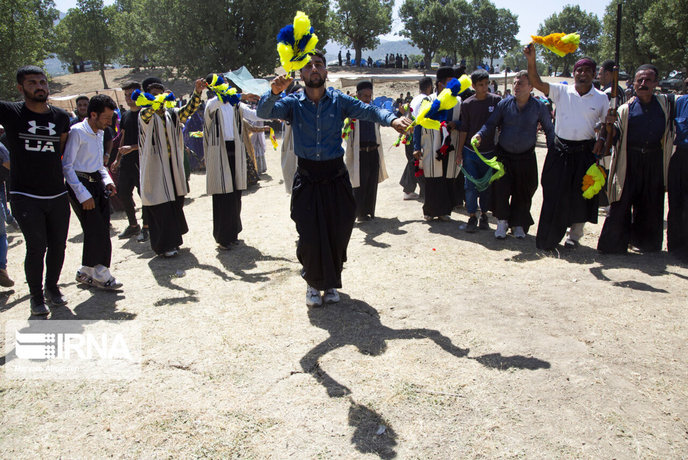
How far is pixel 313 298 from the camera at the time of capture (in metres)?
4.69

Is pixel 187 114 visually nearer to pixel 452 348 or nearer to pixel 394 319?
pixel 394 319

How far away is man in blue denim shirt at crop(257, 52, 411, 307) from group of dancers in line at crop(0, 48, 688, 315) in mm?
10

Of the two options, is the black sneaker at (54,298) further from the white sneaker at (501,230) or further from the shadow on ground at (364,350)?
the white sneaker at (501,230)

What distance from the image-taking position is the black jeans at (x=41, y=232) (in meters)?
4.45

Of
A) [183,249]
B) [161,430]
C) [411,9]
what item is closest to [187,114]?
[183,249]

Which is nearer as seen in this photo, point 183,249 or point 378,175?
point 183,249

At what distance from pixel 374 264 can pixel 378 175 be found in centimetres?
241

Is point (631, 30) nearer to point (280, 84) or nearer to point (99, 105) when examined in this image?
point (280, 84)

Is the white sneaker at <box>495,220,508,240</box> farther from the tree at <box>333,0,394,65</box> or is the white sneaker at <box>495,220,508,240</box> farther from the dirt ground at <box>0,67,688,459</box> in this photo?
the tree at <box>333,0,394,65</box>

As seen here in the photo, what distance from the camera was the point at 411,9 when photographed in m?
68.4

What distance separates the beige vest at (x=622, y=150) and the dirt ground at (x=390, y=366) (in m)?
0.81

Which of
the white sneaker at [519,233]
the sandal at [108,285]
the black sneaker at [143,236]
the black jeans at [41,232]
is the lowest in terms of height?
the sandal at [108,285]

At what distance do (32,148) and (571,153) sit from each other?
5401mm

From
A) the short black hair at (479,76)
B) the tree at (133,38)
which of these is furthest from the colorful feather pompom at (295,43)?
the tree at (133,38)
